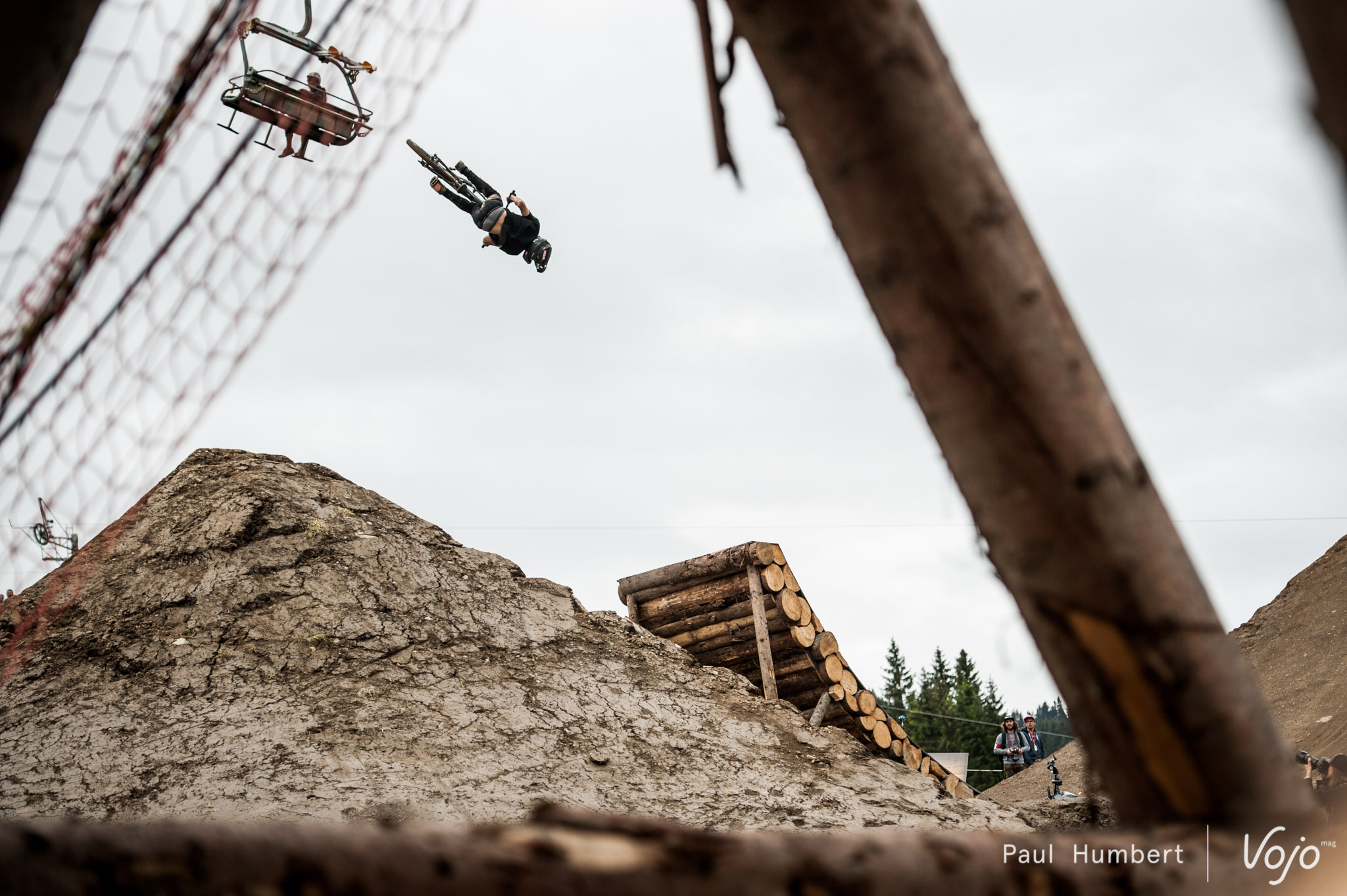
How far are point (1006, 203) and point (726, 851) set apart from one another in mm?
791

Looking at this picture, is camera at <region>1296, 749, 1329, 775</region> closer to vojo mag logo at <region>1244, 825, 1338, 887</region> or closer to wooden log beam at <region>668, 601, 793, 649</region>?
wooden log beam at <region>668, 601, 793, 649</region>

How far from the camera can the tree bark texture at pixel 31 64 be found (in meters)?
0.86

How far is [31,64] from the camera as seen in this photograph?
0.88m

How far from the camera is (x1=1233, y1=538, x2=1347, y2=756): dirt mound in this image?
37.8 ft

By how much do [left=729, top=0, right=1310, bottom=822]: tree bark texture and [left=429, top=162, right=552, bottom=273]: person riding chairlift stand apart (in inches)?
356

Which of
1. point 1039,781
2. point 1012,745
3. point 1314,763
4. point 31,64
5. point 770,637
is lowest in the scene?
point 31,64

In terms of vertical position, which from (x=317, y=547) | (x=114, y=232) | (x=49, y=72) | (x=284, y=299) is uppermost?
(x=317, y=547)

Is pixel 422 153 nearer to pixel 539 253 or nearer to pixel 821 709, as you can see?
pixel 539 253

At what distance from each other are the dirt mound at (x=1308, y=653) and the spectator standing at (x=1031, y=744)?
3.13m

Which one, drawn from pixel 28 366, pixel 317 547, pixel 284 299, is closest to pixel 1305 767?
pixel 317 547

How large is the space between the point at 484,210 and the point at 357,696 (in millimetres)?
5441

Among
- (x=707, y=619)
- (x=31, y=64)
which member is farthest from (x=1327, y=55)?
(x=707, y=619)

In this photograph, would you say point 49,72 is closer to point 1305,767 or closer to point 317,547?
point 317,547

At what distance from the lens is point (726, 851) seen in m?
0.75
